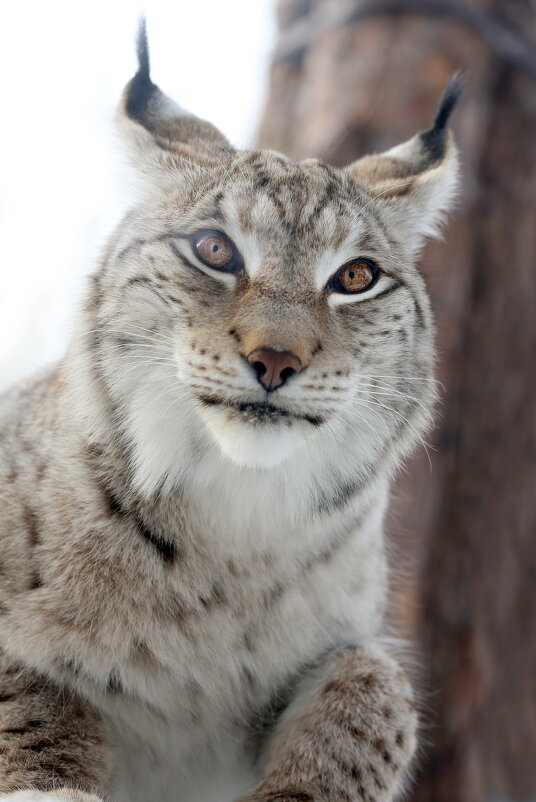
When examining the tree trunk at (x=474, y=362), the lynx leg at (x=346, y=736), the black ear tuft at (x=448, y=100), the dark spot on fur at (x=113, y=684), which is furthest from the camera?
the tree trunk at (x=474, y=362)

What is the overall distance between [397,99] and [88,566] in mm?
3354

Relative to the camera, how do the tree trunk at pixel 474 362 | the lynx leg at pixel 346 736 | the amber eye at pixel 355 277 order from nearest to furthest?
the lynx leg at pixel 346 736, the amber eye at pixel 355 277, the tree trunk at pixel 474 362

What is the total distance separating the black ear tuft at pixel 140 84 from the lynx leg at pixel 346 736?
1.98 m

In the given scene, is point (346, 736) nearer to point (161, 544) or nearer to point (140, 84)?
point (161, 544)

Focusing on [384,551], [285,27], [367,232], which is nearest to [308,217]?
[367,232]

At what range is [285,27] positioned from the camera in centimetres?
563

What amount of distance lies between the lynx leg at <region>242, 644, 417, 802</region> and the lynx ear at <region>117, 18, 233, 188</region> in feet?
5.62

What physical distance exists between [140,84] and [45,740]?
2.13 m

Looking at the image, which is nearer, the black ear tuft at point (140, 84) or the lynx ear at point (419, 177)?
the black ear tuft at point (140, 84)

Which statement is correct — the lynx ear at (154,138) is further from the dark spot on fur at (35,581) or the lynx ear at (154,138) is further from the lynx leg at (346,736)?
the lynx leg at (346,736)

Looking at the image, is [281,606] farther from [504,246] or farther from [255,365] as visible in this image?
[504,246]

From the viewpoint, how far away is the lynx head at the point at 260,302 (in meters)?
2.38

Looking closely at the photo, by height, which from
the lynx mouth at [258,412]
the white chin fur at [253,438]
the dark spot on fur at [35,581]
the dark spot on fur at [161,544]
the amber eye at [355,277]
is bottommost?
the dark spot on fur at [35,581]

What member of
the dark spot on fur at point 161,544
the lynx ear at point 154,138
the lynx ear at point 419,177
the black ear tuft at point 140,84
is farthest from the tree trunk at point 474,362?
the dark spot on fur at point 161,544
